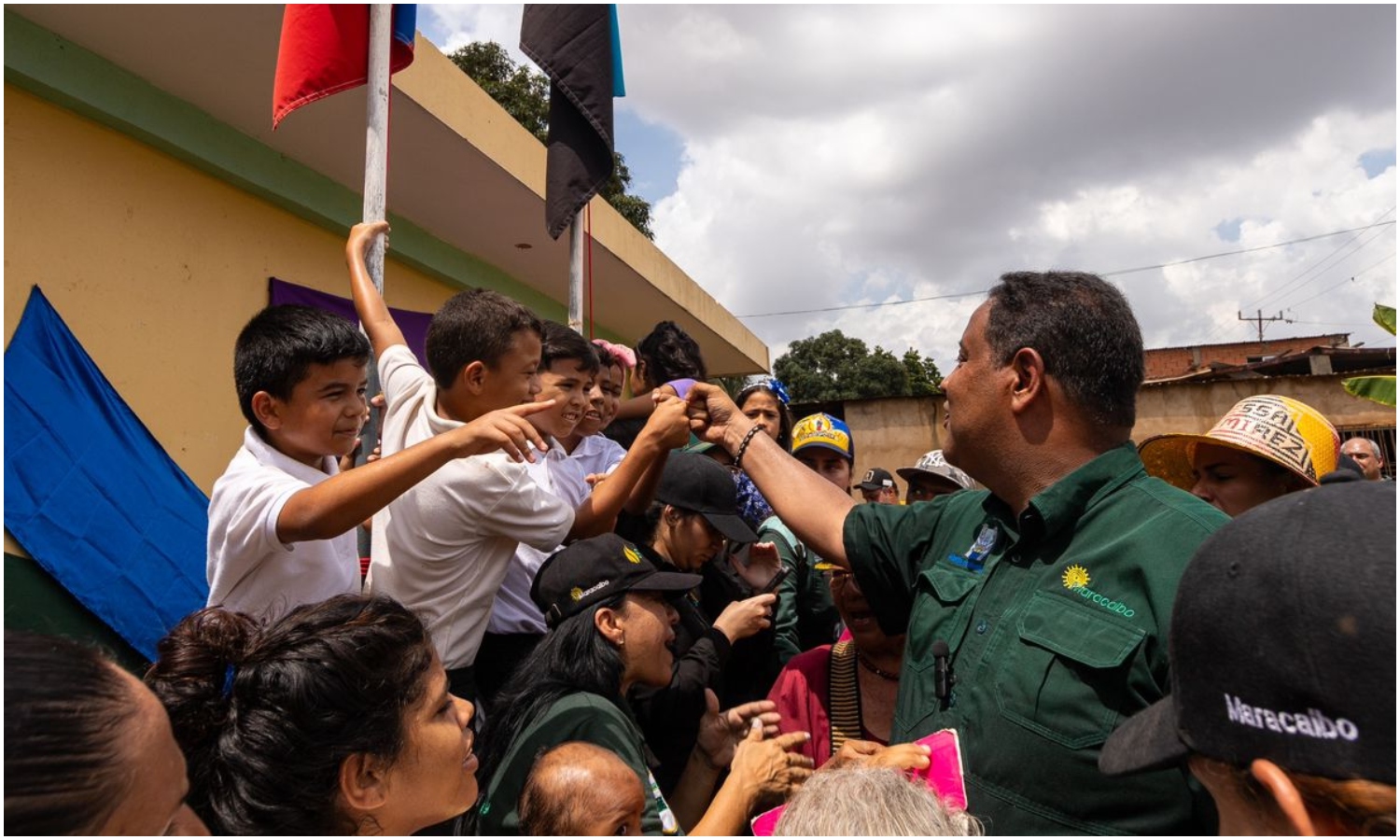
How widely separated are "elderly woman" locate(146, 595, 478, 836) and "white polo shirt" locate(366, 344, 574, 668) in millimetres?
575

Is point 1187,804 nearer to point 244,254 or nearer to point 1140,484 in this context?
point 1140,484

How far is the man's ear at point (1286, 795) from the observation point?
854 mm

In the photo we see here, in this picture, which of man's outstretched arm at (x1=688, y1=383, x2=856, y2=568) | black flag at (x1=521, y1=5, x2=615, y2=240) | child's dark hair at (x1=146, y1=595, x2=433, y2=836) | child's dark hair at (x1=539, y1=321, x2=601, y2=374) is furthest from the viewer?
black flag at (x1=521, y1=5, x2=615, y2=240)

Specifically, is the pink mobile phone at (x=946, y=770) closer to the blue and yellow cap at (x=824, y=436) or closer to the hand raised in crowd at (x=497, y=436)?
the hand raised in crowd at (x=497, y=436)

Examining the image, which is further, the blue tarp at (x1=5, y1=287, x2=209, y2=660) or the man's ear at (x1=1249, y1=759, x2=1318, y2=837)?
the blue tarp at (x1=5, y1=287, x2=209, y2=660)

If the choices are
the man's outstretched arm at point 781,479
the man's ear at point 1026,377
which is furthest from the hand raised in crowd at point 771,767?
the man's ear at point 1026,377

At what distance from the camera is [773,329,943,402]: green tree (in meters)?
43.4

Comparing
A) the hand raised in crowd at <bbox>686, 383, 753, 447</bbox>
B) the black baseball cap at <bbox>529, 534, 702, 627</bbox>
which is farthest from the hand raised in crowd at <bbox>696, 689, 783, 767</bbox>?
the hand raised in crowd at <bbox>686, 383, 753, 447</bbox>

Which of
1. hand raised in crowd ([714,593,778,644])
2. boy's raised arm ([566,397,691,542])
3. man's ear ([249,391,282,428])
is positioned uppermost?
man's ear ([249,391,282,428])

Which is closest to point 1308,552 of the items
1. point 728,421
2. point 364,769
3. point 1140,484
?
point 1140,484

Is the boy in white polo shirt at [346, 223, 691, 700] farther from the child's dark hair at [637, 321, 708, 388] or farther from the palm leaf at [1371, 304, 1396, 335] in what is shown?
the palm leaf at [1371, 304, 1396, 335]

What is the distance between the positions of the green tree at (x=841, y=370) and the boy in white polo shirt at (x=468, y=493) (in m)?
40.0

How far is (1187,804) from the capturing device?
1432mm

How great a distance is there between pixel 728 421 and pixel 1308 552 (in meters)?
1.74
